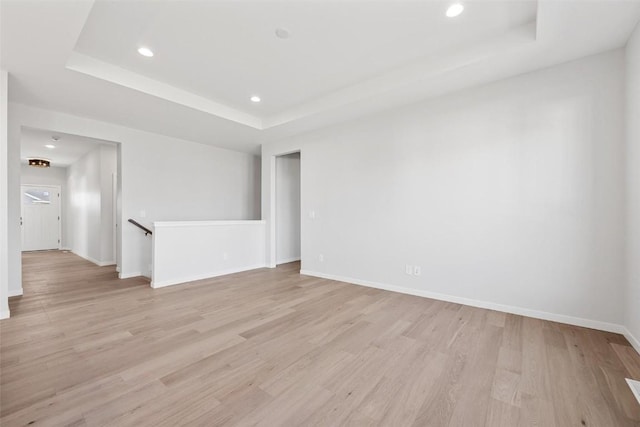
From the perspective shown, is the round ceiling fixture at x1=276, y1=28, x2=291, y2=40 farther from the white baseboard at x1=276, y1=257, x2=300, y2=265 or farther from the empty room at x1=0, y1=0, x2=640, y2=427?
the white baseboard at x1=276, y1=257, x2=300, y2=265

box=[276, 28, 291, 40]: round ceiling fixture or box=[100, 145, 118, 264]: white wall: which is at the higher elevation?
box=[276, 28, 291, 40]: round ceiling fixture

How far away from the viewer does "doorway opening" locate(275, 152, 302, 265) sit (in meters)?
5.87

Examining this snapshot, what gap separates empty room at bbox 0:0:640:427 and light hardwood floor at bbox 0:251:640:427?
0.02 m

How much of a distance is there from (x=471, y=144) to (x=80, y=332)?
179 inches

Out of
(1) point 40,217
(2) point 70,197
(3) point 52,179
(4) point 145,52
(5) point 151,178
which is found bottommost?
(1) point 40,217

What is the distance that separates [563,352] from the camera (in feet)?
6.97

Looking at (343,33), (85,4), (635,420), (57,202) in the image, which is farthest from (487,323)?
(57,202)

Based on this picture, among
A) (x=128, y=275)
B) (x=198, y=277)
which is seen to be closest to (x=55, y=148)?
(x=128, y=275)

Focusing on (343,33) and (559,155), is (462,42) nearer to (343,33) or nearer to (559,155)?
(343,33)

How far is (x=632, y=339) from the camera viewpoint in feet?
7.32

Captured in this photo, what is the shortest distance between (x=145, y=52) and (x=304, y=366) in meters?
3.37

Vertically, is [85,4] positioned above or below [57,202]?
above

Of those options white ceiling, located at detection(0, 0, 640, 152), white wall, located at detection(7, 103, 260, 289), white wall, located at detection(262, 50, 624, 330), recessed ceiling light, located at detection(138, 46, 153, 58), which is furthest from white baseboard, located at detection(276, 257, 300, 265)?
recessed ceiling light, located at detection(138, 46, 153, 58)

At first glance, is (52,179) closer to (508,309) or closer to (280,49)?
(280,49)
